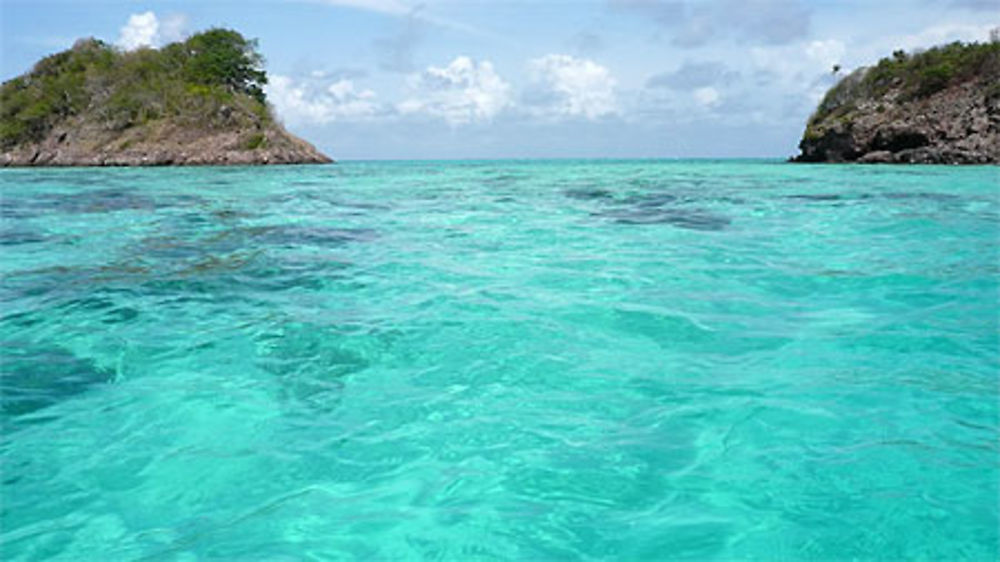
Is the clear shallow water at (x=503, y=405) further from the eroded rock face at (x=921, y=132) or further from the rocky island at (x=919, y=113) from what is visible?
the rocky island at (x=919, y=113)

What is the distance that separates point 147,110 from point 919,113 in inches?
2751

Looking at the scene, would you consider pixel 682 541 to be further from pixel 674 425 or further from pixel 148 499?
pixel 148 499

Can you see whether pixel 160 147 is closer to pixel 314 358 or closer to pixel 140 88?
pixel 140 88

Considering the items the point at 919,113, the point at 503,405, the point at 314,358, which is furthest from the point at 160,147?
the point at 503,405

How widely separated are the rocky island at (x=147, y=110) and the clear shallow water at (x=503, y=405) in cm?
6031

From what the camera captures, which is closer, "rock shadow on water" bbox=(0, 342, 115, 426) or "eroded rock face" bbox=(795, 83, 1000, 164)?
"rock shadow on water" bbox=(0, 342, 115, 426)

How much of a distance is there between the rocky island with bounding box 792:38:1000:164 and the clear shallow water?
36.3 m

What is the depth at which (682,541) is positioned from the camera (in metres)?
2.98

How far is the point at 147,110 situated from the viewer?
69312mm

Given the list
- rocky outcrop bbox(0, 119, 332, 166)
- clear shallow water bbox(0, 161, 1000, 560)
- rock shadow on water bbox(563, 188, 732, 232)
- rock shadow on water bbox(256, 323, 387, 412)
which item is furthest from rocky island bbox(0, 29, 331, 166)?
rock shadow on water bbox(256, 323, 387, 412)

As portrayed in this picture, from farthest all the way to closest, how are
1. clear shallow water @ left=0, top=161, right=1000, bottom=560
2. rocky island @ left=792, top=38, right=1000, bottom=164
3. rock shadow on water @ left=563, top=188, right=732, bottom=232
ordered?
1. rocky island @ left=792, top=38, right=1000, bottom=164
2. rock shadow on water @ left=563, top=188, right=732, bottom=232
3. clear shallow water @ left=0, top=161, right=1000, bottom=560

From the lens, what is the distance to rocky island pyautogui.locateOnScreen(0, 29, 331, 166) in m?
64.2

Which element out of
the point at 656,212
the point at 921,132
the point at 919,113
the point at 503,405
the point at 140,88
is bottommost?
the point at 503,405

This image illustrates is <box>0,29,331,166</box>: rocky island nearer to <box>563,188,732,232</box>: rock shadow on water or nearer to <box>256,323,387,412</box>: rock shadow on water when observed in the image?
<box>563,188,732,232</box>: rock shadow on water
